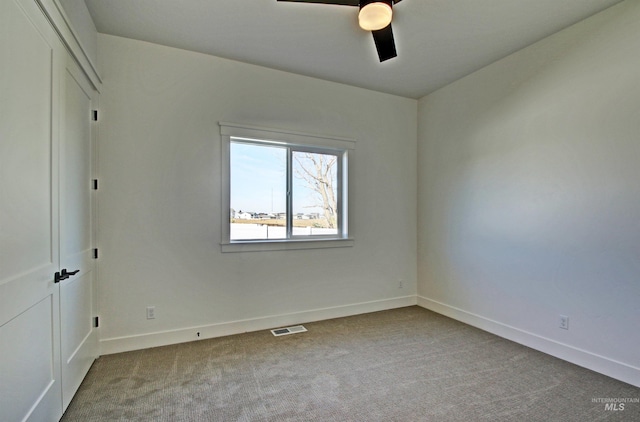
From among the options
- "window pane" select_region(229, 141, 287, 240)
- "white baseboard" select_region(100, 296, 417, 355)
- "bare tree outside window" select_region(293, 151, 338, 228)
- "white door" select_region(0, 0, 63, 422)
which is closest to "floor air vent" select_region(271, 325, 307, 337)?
→ "white baseboard" select_region(100, 296, 417, 355)

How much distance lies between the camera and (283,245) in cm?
360

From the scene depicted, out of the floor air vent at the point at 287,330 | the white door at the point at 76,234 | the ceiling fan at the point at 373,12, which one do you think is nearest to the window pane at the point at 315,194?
the floor air vent at the point at 287,330

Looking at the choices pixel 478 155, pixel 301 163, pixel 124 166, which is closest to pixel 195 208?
pixel 124 166

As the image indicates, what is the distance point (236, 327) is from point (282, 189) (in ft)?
5.28

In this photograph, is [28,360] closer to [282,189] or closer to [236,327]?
[236,327]

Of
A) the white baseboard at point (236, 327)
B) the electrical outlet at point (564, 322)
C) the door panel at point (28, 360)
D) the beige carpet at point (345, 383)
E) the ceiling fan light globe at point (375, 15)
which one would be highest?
the ceiling fan light globe at point (375, 15)

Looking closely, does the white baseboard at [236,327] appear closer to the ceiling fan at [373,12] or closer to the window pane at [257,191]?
the window pane at [257,191]

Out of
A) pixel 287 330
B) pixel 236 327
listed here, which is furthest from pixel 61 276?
pixel 287 330

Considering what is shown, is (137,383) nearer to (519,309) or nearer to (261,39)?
(261,39)

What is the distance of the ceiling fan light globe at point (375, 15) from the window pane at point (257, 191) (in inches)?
82.6

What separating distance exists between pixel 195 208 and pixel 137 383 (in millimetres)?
1566

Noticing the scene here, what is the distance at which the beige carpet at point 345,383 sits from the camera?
2.00 m

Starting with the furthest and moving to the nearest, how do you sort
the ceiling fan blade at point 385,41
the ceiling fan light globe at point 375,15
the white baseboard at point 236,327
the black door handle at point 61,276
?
the white baseboard at point 236,327, the ceiling fan blade at point 385,41, the black door handle at point 61,276, the ceiling fan light globe at point 375,15

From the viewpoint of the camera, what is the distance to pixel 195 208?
3.19 metres
